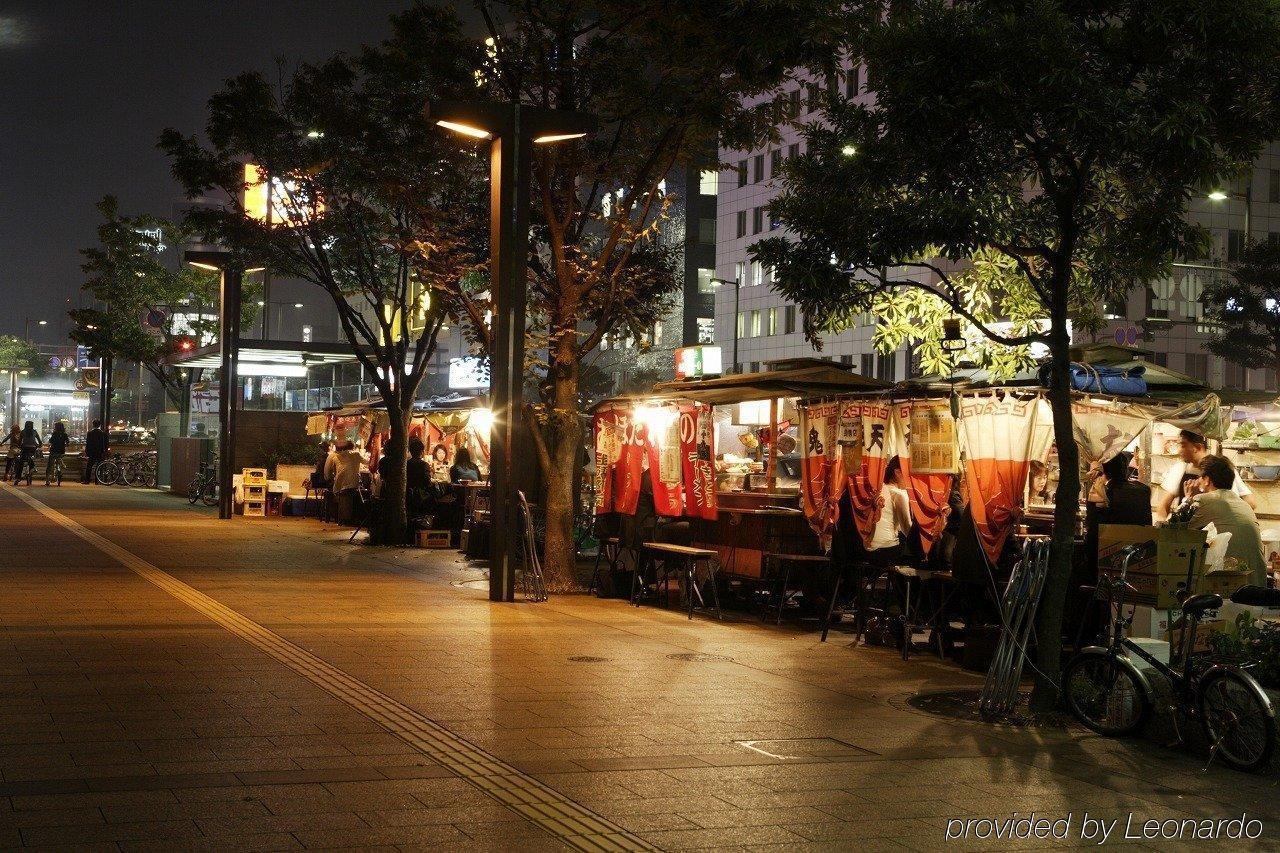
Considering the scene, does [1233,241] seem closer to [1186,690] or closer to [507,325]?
[507,325]

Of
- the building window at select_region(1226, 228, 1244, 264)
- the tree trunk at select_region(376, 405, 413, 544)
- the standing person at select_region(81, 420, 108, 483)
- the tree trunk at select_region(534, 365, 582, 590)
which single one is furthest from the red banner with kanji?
the building window at select_region(1226, 228, 1244, 264)

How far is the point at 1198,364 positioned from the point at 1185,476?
47.2 meters

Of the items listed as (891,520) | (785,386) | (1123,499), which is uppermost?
(785,386)

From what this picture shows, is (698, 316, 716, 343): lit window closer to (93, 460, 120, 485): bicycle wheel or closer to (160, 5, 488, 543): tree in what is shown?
(93, 460, 120, 485): bicycle wheel

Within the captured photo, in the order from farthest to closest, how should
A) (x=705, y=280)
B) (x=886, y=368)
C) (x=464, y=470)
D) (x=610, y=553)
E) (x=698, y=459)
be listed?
1. (x=705, y=280)
2. (x=886, y=368)
3. (x=464, y=470)
4. (x=610, y=553)
5. (x=698, y=459)

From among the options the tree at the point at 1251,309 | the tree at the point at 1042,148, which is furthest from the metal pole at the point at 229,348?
the tree at the point at 1251,309

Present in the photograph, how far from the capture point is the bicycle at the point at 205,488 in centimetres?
3650

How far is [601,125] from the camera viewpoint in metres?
17.0

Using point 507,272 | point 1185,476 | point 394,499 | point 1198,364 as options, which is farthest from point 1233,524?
point 1198,364

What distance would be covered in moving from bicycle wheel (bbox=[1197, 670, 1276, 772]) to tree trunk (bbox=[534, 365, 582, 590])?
10280mm

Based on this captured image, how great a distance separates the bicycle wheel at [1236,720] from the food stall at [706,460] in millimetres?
7080

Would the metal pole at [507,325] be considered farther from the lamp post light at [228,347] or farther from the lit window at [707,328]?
the lit window at [707,328]

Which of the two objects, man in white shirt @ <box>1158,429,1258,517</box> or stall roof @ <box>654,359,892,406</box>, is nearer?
man in white shirt @ <box>1158,429,1258,517</box>

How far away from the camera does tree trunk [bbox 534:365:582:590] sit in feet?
58.7
